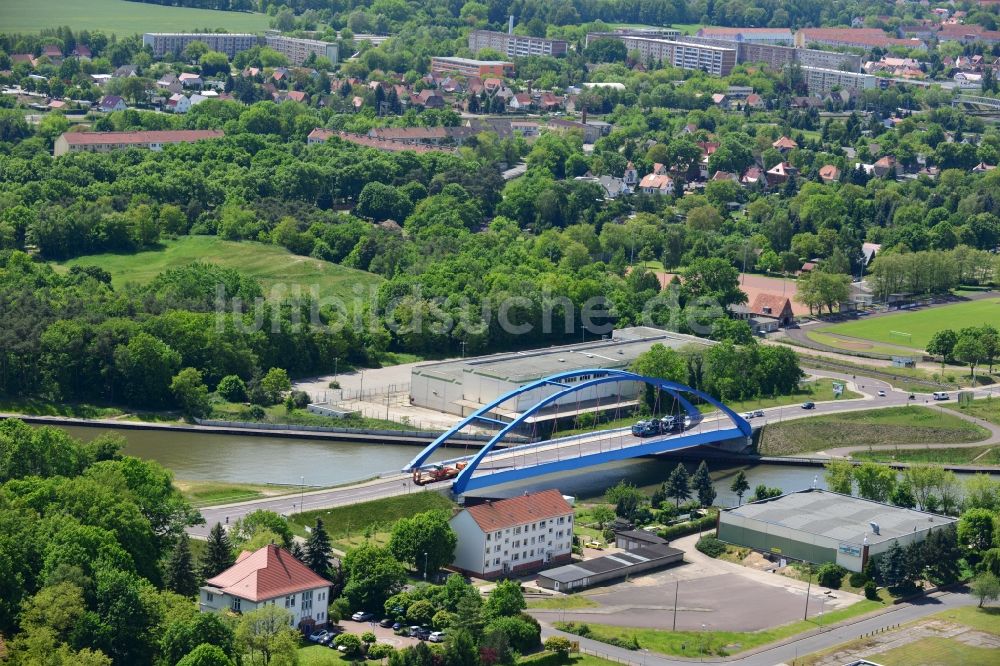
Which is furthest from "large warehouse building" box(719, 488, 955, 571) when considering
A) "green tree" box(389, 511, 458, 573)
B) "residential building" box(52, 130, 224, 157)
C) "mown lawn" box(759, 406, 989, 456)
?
"residential building" box(52, 130, 224, 157)

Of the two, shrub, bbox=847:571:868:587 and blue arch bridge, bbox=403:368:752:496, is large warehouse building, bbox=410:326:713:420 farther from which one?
shrub, bbox=847:571:868:587

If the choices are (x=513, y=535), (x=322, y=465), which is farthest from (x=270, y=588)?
(x=322, y=465)

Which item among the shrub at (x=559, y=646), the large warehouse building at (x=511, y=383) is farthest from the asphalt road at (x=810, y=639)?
the large warehouse building at (x=511, y=383)

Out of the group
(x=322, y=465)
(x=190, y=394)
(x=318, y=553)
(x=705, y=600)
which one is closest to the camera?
(x=318, y=553)

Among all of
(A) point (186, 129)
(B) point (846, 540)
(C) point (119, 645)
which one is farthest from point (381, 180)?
(C) point (119, 645)

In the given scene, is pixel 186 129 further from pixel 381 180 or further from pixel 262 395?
pixel 262 395

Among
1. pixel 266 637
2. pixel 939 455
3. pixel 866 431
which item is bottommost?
pixel 939 455

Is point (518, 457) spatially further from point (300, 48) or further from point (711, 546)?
point (300, 48)
